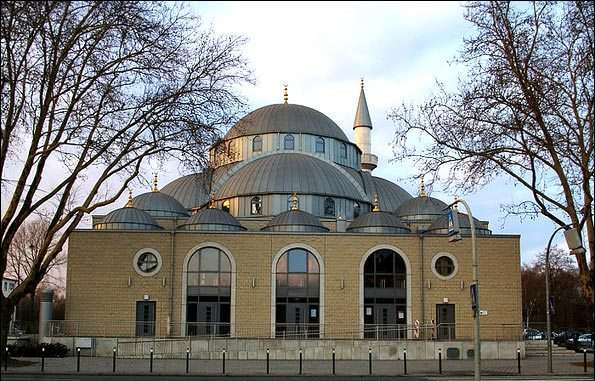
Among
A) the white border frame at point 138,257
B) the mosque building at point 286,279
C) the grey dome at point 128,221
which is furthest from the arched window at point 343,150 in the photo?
the white border frame at point 138,257

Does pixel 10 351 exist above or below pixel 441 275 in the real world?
below

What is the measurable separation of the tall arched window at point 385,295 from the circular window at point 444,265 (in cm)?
187

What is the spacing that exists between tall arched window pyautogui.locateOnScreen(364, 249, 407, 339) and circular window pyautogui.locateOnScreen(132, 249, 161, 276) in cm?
1218

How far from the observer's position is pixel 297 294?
151ft

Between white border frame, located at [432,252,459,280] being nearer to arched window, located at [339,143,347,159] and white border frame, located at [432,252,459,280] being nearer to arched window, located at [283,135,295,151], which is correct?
arched window, located at [283,135,295,151]

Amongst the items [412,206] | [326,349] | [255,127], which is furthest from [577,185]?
[255,127]

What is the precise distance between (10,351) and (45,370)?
792 cm

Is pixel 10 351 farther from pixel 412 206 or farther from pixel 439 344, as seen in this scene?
pixel 412 206

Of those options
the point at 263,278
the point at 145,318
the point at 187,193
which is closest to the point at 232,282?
the point at 263,278

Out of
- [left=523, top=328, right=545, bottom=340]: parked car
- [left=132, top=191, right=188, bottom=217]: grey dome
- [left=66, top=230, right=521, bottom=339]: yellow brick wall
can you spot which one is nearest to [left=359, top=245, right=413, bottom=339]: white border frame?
[left=66, top=230, right=521, bottom=339]: yellow brick wall

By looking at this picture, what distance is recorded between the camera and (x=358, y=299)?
4600 cm

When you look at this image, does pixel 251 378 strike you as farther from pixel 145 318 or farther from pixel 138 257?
pixel 138 257

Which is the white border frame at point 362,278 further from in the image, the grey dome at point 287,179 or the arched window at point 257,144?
the arched window at point 257,144

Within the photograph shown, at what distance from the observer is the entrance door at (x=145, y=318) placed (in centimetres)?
4447
